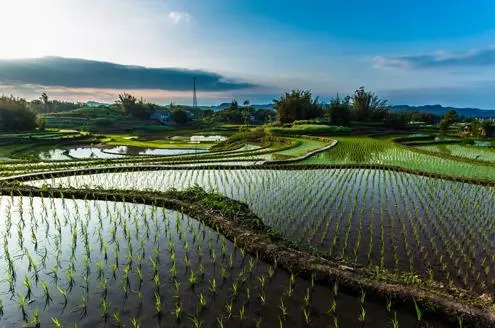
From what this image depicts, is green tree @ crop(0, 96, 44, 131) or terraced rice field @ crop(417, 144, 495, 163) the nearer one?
terraced rice field @ crop(417, 144, 495, 163)

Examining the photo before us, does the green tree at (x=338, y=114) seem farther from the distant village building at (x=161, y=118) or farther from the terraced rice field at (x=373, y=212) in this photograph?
the distant village building at (x=161, y=118)

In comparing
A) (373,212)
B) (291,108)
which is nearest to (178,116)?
(291,108)

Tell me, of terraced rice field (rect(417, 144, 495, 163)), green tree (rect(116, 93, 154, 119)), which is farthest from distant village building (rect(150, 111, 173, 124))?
terraced rice field (rect(417, 144, 495, 163))

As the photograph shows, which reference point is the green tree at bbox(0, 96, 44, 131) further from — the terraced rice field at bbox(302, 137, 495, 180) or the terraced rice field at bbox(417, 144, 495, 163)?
the terraced rice field at bbox(417, 144, 495, 163)

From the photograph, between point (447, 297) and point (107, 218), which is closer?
point (447, 297)

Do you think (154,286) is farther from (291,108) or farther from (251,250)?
(291,108)

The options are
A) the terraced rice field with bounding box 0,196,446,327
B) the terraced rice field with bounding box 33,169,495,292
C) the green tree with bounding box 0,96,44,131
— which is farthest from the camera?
the green tree with bounding box 0,96,44,131

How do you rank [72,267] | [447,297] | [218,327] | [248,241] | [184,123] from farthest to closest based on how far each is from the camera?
[184,123] < [248,241] < [72,267] < [447,297] < [218,327]

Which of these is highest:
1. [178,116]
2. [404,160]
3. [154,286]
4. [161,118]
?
[178,116]

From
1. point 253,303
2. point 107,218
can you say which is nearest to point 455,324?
point 253,303

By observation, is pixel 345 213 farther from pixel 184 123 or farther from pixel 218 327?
pixel 184 123

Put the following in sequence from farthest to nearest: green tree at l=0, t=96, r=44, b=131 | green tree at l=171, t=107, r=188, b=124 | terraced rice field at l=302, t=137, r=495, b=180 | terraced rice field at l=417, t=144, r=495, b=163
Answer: green tree at l=171, t=107, r=188, b=124 < green tree at l=0, t=96, r=44, b=131 < terraced rice field at l=417, t=144, r=495, b=163 < terraced rice field at l=302, t=137, r=495, b=180
